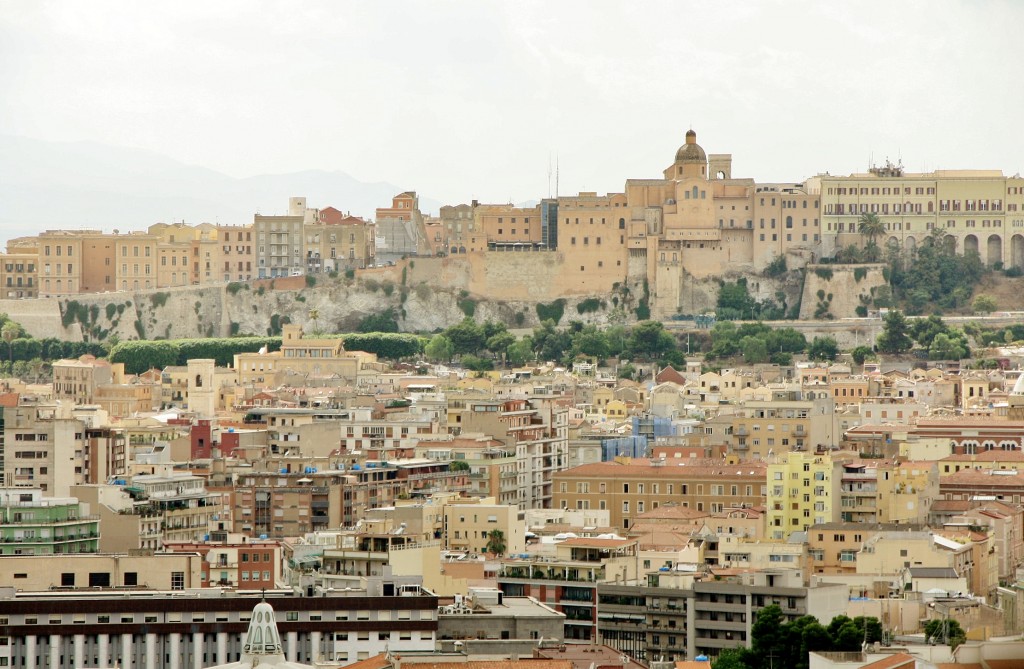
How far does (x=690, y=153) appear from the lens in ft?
329

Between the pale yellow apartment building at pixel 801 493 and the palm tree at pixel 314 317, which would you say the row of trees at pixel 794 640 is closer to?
the pale yellow apartment building at pixel 801 493

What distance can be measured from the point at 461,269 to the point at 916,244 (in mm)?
16470

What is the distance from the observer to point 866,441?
6097 cm

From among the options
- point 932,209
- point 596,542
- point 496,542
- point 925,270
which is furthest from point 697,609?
point 932,209

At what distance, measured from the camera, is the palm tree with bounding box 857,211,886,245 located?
99.1 m

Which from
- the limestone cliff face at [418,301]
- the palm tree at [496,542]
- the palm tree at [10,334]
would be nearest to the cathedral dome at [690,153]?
the limestone cliff face at [418,301]

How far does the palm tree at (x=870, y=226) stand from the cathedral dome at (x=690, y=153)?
611 cm

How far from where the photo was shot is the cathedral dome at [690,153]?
100 m

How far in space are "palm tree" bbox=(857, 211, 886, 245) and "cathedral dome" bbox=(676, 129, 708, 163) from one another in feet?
20.0

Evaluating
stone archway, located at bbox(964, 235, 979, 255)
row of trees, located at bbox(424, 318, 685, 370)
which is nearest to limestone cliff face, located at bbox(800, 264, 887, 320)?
stone archway, located at bbox(964, 235, 979, 255)

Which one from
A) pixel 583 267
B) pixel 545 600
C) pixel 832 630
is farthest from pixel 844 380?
pixel 832 630

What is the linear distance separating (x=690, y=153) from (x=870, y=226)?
22.9ft

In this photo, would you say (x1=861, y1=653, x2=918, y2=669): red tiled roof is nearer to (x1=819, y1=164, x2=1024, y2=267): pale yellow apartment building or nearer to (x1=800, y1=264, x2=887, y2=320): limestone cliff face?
(x1=800, y1=264, x2=887, y2=320): limestone cliff face

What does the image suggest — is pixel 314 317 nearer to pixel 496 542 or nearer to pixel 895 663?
pixel 496 542
